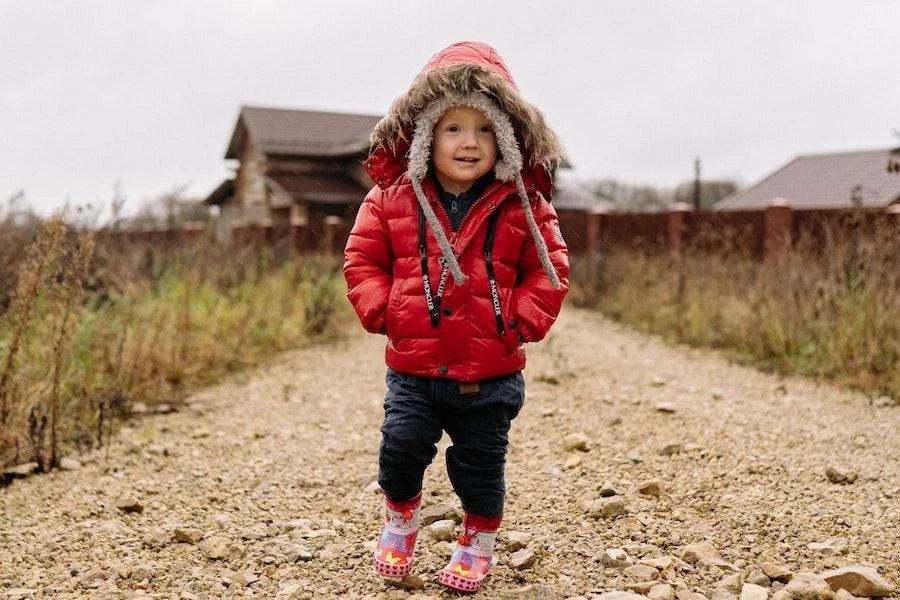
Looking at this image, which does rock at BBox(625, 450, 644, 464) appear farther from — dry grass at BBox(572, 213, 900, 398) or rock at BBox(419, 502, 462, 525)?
dry grass at BBox(572, 213, 900, 398)

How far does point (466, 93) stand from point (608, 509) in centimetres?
148

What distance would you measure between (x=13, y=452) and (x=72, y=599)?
1.48 meters

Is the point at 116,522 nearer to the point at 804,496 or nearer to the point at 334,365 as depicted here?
the point at 804,496

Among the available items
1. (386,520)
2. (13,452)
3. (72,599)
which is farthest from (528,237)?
(13,452)

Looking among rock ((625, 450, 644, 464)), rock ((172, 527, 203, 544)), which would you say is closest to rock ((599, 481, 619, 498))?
rock ((625, 450, 644, 464))

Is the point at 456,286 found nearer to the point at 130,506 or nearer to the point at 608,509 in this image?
the point at 608,509

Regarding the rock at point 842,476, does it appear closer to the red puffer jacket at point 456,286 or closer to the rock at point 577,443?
the rock at point 577,443

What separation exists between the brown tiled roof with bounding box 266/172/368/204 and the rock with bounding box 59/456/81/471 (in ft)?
54.1

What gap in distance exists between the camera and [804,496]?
9.91ft

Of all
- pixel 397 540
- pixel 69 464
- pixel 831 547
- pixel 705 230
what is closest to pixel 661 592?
pixel 831 547

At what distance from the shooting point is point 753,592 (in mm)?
2258

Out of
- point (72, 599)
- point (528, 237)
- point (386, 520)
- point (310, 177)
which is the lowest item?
point (72, 599)

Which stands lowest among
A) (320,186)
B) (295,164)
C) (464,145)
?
(464,145)

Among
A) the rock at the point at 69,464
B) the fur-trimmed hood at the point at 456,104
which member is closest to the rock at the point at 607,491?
the fur-trimmed hood at the point at 456,104
